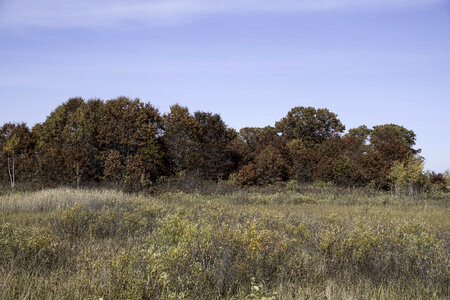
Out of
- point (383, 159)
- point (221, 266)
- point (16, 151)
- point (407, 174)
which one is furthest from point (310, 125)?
point (221, 266)

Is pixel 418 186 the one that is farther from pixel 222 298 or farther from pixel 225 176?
pixel 222 298

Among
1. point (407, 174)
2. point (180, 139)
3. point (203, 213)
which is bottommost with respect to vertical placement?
point (203, 213)

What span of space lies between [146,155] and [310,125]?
26.9 meters

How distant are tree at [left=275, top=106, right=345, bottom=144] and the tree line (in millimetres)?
14041

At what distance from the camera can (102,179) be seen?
912 inches

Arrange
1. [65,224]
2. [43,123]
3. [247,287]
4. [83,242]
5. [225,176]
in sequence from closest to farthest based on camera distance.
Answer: [247,287] < [83,242] < [65,224] < [225,176] < [43,123]

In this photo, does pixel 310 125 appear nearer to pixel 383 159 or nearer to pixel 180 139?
pixel 383 159

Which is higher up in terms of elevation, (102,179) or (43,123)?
(43,123)

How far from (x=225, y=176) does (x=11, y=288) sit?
866 inches

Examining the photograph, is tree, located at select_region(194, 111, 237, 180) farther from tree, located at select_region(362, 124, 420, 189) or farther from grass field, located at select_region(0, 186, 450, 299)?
grass field, located at select_region(0, 186, 450, 299)

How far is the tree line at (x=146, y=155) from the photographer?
22719 millimetres

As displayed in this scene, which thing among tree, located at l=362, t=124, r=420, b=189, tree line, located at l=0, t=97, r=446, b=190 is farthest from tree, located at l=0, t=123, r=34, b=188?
tree, located at l=362, t=124, r=420, b=189

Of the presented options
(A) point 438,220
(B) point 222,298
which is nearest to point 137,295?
(B) point 222,298

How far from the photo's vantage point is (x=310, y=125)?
44.8 meters
